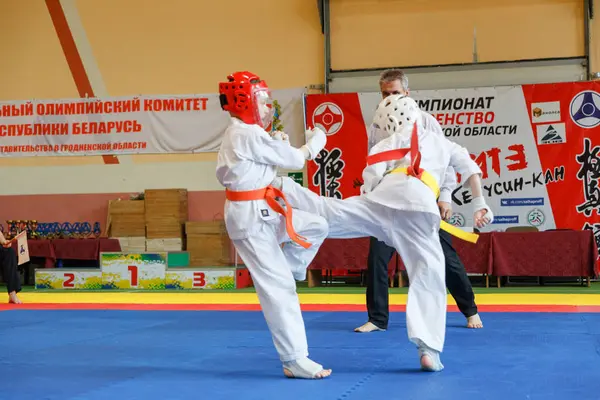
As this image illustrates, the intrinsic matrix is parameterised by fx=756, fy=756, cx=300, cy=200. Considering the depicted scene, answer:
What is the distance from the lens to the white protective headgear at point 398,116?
3.80 m

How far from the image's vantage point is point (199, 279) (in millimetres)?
9672

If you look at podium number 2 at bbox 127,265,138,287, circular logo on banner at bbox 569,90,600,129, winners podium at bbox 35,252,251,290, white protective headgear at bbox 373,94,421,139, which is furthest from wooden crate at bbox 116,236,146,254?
white protective headgear at bbox 373,94,421,139

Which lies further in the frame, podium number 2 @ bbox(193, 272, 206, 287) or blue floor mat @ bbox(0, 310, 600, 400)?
podium number 2 @ bbox(193, 272, 206, 287)

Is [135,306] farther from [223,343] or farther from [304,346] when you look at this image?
[304,346]

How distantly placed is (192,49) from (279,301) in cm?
884

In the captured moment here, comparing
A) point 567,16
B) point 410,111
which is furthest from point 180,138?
point 410,111

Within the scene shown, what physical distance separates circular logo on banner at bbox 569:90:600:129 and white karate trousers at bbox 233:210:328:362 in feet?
24.6

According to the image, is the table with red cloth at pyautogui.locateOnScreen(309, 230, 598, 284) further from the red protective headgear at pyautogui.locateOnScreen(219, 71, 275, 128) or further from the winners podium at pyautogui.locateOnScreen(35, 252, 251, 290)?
the red protective headgear at pyautogui.locateOnScreen(219, 71, 275, 128)

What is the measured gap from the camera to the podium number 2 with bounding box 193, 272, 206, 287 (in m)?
9.66

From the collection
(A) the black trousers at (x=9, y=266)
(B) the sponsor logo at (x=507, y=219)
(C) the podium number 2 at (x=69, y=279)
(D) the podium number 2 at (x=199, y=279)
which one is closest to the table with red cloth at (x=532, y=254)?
(B) the sponsor logo at (x=507, y=219)

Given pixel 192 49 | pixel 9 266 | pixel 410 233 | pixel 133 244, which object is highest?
pixel 192 49

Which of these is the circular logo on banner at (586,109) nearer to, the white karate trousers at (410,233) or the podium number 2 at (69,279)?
the podium number 2 at (69,279)

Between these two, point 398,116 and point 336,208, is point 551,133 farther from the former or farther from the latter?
point 336,208

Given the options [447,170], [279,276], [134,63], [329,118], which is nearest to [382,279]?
[447,170]
